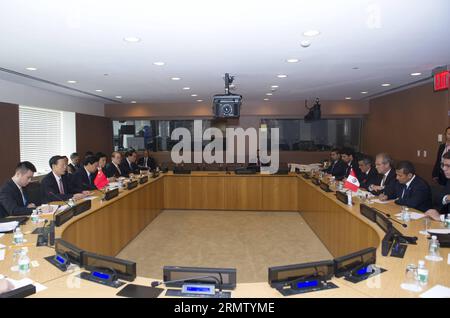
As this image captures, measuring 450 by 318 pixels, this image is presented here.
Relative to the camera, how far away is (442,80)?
13.9 ft

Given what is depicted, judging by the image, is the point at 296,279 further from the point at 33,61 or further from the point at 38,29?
the point at 33,61

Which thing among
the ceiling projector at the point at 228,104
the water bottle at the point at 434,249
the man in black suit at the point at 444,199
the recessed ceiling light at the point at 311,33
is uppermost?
the recessed ceiling light at the point at 311,33

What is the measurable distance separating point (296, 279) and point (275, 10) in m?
1.91

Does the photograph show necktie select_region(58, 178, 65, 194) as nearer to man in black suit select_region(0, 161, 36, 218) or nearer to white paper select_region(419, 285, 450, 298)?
man in black suit select_region(0, 161, 36, 218)

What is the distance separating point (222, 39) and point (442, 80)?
3.15 m

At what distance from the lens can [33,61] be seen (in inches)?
158

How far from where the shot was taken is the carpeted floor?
4051mm

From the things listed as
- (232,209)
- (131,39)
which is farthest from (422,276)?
(232,209)

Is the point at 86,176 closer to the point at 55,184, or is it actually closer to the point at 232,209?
the point at 55,184

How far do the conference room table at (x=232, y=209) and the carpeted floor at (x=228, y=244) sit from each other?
223 millimetres

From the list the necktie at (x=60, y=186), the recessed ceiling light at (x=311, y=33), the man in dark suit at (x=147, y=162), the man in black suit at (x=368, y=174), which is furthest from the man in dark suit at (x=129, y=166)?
the recessed ceiling light at (x=311, y=33)

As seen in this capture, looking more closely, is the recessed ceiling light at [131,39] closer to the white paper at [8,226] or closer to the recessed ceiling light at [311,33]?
the recessed ceiling light at [311,33]

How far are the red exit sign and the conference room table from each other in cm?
178

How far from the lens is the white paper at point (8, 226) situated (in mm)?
2836
